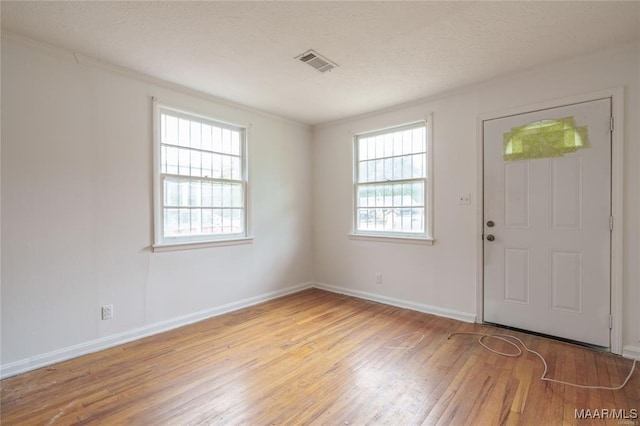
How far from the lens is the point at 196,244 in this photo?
3.30 m

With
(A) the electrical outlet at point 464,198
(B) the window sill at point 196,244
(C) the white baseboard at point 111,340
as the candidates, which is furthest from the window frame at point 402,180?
(C) the white baseboard at point 111,340

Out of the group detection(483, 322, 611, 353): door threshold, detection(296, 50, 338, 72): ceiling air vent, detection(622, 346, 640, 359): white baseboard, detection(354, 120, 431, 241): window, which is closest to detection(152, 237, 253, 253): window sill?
detection(354, 120, 431, 241): window

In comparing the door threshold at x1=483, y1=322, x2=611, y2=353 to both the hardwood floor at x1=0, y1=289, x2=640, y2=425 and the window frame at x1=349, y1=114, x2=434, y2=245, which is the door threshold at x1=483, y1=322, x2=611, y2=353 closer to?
the hardwood floor at x1=0, y1=289, x2=640, y2=425

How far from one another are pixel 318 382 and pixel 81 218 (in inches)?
95.6

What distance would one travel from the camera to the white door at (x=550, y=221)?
255 cm

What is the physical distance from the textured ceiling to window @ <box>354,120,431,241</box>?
835 millimetres

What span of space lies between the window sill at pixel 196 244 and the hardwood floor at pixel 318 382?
86 cm

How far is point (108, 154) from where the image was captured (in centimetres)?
271

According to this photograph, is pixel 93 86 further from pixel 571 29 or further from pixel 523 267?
pixel 523 267

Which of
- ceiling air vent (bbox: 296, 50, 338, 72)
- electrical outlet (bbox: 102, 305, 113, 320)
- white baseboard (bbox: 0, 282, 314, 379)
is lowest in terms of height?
white baseboard (bbox: 0, 282, 314, 379)

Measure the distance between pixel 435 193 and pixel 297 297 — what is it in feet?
7.73

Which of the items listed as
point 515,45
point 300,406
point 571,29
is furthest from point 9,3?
point 571,29

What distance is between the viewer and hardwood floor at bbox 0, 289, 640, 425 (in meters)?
1.78

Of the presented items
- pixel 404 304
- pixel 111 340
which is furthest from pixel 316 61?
pixel 111 340
